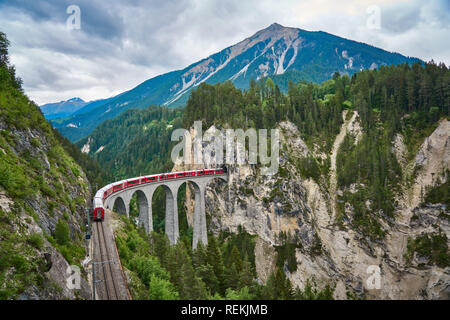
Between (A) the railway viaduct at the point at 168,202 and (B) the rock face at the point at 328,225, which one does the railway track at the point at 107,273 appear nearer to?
(A) the railway viaduct at the point at 168,202

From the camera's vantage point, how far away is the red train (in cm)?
2800

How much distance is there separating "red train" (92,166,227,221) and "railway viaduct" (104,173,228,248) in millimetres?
586

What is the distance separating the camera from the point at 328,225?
5934 cm

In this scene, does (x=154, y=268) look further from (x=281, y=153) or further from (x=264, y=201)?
(x=281, y=153)

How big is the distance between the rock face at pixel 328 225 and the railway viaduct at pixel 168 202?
787 cm

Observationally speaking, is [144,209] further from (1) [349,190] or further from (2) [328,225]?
(1) [349,190]

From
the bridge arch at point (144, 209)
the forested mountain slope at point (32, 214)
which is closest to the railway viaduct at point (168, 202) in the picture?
the bridge arch at point (144, 209)

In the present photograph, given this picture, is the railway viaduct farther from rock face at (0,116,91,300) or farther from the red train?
rock face at (0,116,91,300)

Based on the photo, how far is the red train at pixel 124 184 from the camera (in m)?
28.0

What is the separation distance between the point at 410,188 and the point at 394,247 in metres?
13.2

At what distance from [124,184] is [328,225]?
45152 mm

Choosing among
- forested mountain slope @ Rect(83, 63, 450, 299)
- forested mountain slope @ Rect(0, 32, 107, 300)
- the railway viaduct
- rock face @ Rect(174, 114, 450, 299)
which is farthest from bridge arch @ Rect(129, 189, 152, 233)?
rock face @ Rect(174, 114, 450, 299)

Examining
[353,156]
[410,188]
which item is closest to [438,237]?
[410,188]

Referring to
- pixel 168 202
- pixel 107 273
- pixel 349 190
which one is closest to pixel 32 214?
pixel 107 273
